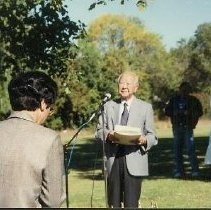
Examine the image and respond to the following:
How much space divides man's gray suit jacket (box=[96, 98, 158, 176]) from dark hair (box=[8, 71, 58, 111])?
305cm

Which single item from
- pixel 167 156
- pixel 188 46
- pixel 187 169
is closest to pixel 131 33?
pixel 188 46

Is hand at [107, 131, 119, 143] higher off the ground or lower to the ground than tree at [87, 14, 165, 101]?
lower

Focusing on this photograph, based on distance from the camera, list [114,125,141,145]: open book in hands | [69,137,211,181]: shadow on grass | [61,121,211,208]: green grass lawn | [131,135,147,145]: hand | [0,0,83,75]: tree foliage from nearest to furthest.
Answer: [114,125,141,145]: open book in hands
[131,135,147,145]: hand
[61,121,211,208]: green grass lawn
[0,0,83,75]: tree foliage
[69,137,211,181]: shadow on grass

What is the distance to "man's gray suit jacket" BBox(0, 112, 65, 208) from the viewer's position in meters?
3.02

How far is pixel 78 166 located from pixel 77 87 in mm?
20901

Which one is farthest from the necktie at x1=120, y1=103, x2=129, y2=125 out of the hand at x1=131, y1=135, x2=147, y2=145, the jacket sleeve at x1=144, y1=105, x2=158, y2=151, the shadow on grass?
the shadow on grass

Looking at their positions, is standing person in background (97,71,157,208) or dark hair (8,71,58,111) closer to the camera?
dark hair (8,71,58,111)

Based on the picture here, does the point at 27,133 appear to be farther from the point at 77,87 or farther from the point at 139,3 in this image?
the point at 77,87

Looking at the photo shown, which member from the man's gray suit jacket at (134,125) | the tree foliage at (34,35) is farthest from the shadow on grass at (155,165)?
the man's gray suit jacket at (134,125)

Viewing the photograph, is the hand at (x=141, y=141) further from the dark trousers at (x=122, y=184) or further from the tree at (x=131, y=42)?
the tree at (x=131, y=42)

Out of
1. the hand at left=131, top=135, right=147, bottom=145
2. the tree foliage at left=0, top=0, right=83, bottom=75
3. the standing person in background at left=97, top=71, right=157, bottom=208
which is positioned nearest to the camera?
the hand at left=131, top=135, right=147, bottom=145

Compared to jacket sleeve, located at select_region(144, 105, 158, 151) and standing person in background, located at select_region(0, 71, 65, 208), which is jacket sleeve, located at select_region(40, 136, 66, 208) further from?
jacket sleeve, located at select_region(144, 105, 158, 151)

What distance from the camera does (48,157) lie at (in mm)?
3020

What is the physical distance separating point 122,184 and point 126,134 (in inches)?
26.9
